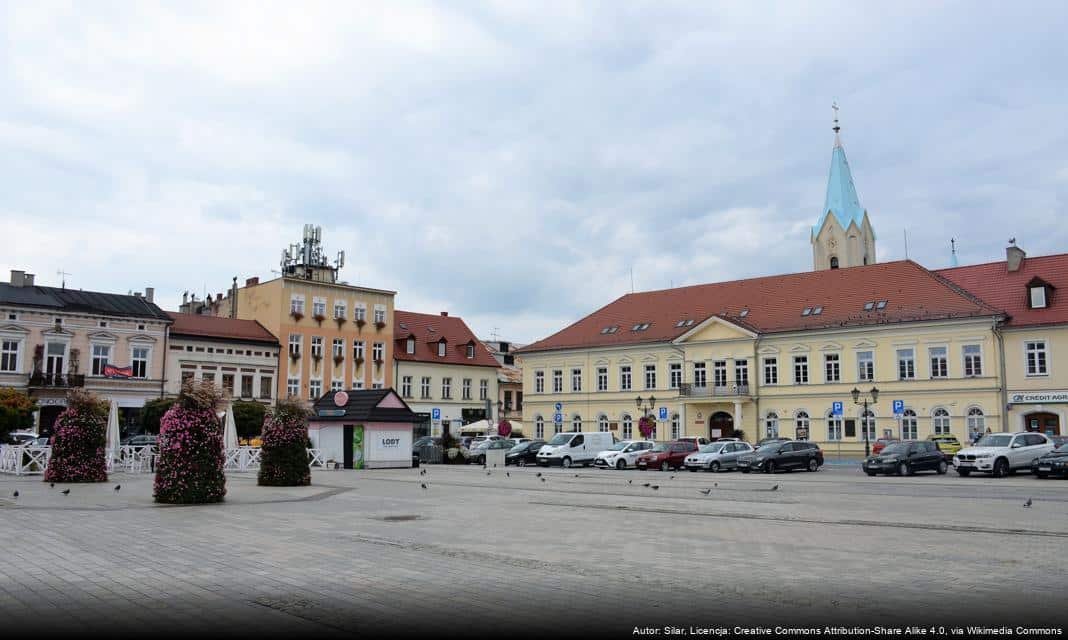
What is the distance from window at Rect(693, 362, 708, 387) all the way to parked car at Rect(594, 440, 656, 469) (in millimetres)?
17884

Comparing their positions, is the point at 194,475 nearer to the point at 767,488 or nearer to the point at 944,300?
the point at 767,488

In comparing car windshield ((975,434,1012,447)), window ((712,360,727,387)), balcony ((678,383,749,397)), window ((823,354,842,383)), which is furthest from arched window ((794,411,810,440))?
car windshield ((975,434,1012,447))

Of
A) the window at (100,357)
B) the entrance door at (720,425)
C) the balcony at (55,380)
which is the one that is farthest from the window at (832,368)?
the balcony at (55,380)

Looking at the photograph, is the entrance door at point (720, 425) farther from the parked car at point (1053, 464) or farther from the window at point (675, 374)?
the parked car at point (1053, 464)

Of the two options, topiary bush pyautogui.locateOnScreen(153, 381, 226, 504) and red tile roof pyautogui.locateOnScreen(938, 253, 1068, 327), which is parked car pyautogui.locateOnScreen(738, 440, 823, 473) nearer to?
red tile roof pyautogui.locateOnScreen(938, 253, 1068, 327)

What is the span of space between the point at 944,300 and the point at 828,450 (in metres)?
11.3

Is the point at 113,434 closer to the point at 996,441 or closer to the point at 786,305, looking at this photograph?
the point at 996,441

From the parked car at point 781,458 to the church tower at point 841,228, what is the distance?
5071 centimetres

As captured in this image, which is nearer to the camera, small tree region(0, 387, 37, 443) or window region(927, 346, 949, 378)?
small tree region(0, 387, 37, 443)

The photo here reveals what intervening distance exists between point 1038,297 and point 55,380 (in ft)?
189

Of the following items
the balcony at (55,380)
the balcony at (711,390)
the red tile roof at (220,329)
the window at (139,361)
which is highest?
the red tile roof at (220,329)

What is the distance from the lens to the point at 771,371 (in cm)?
5828

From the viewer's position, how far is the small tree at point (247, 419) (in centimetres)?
5306

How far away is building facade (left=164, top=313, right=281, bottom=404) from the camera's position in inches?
2318
